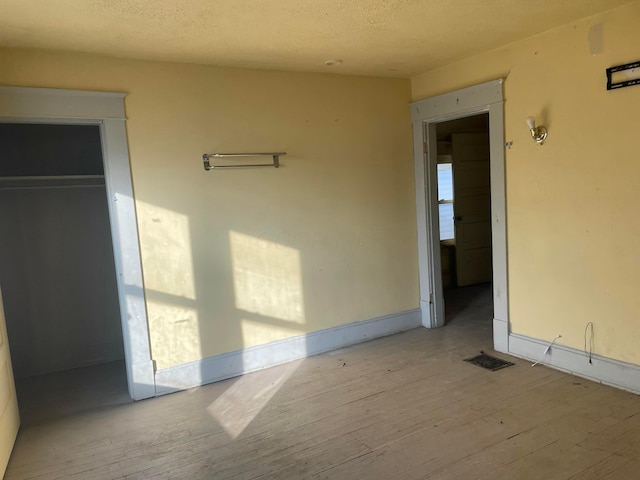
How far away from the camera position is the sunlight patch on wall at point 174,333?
3.23 metres

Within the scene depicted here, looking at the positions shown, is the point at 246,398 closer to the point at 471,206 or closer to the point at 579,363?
the point at 579,363

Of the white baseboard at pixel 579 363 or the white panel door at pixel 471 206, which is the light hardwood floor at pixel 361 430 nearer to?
the white baseboard at pixel 579 363

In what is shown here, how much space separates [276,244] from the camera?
3.66 metres

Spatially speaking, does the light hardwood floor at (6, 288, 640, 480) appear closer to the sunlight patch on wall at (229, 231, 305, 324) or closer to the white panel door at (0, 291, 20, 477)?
the white panel door at (0, 291, 20, 477)

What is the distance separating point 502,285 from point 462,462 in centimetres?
168

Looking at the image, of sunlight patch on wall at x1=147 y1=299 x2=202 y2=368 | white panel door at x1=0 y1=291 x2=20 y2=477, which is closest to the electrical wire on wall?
sunlight patch on wall at x1=147 y1=299 x2=202 y2=368

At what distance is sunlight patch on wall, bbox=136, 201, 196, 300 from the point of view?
317 centimetres

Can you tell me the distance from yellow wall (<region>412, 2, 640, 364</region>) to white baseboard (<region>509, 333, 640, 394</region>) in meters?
0.06

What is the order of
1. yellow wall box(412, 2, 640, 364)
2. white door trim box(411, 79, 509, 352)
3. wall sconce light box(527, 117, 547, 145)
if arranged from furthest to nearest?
white door trim box(411, 79, 509, 352) < wall sconce light box(527, 117, 547, 145) < yellow wall box(412, 2, 640, 364)

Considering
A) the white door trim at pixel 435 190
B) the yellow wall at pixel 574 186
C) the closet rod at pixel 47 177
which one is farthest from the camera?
the closet rod at pixel 47 177

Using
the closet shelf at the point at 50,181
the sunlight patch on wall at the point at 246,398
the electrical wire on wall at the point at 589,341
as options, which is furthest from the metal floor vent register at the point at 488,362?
the closet shelf at the point at 50,181

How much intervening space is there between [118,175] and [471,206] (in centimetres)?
430

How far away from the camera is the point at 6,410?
2.53 m

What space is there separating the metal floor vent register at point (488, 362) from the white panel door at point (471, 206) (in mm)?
2352
